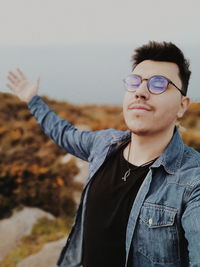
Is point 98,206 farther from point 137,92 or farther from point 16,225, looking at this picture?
point 16,225

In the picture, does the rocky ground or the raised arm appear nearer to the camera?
the raised arm

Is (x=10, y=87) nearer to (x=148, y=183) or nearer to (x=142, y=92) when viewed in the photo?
(x=142, y=92)

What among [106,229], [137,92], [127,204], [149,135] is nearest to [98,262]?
[106,229]

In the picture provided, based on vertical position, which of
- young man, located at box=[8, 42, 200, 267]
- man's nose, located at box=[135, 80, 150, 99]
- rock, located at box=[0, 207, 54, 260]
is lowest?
rock, located at box=[0, 207, 54, 260]

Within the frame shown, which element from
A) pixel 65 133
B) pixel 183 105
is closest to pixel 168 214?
pixel 183 105

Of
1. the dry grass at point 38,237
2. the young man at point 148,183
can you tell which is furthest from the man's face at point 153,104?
the dry grass at point 38,237

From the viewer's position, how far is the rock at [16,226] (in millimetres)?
5375

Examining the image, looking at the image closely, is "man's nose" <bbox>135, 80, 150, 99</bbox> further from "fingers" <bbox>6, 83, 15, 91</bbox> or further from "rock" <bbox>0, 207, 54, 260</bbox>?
"rock" <bbox>0, 207, 54, 260</bbox>

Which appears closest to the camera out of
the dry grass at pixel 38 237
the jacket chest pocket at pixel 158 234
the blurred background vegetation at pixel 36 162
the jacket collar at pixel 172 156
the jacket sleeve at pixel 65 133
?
the jacket chest pocket at pixel 158 234

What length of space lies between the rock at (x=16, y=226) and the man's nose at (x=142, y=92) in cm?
381

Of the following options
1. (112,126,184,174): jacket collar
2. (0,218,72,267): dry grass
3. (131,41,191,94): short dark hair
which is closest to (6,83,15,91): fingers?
(131,41,191,94): short dark hair

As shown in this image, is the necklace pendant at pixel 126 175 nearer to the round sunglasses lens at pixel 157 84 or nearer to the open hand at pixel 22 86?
the round sunglasses lens at pixel 157 84

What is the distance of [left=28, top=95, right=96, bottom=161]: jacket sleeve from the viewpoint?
292 cm

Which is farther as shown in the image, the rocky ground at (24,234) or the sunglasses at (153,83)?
the rocky ground at (24,234)
